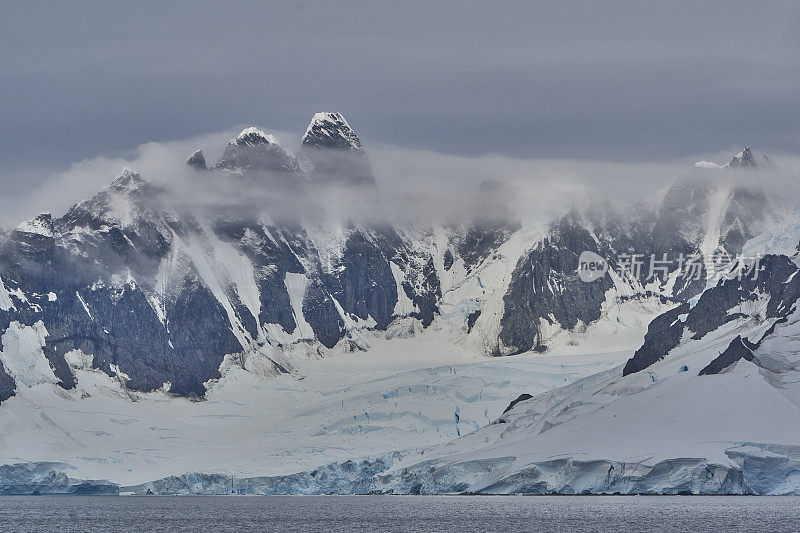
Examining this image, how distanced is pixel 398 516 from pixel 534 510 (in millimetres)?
17535

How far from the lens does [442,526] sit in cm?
16450

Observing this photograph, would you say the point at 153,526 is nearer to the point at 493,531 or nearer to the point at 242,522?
the point at 242,522

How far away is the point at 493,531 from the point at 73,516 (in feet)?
216

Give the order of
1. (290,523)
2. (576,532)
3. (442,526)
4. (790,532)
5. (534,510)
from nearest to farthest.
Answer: (790,532) < (576,532) < (442,526) < (290,523) < (534,510)

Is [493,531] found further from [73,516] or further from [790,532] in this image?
[73,516]

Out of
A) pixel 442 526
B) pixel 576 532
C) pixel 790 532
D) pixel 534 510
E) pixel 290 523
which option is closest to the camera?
pixel 790 532

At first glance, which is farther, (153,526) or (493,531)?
(153,526)

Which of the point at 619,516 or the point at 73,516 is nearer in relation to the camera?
the point at 619,516

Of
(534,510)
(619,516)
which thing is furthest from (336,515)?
(619,516)

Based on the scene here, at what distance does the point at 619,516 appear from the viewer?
568ft

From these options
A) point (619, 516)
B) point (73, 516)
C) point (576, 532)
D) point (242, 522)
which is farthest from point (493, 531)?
point (73, 516)

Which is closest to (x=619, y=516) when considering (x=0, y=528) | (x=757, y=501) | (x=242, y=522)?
(x=757, y=501)

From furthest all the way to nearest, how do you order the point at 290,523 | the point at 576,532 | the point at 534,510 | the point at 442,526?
the point at 534,510 < the point at 290,523 < the point at 442,526 < the point at 576,532

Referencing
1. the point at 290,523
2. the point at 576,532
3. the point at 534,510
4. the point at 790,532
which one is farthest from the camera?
the point at 534,510
